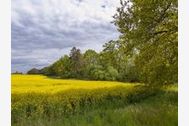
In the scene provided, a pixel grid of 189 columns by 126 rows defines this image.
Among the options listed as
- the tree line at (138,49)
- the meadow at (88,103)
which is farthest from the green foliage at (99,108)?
the tree line at (138,49)

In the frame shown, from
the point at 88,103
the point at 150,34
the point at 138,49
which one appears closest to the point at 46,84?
the point at 88,103

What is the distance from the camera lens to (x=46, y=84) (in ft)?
12.8

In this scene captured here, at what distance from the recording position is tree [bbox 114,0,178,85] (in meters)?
4.06

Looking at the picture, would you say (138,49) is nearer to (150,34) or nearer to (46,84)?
(150,34)

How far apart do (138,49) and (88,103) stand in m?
0.62

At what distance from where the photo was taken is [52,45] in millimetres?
3795

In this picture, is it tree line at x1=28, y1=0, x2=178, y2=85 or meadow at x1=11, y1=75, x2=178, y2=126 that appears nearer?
meadow at x1=11, y1=75, x2=178, y2=126

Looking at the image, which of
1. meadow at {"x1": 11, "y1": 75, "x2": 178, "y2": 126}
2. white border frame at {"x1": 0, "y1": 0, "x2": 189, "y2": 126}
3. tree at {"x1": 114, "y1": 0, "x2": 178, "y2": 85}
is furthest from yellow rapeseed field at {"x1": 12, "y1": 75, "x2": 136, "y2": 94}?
tree at {"x1": 114, "y1": 0, "x2": 178, "y2": 85}

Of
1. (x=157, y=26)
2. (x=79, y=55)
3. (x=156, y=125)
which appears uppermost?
(x=157, y=26)

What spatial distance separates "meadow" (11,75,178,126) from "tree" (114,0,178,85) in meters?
0.21

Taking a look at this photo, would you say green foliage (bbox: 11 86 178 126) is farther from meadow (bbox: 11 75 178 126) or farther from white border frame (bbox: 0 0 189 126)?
white border frame (bbox: 0 0 189 126)
